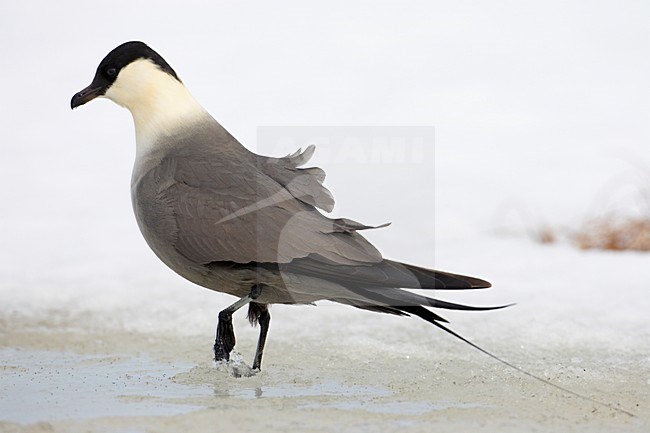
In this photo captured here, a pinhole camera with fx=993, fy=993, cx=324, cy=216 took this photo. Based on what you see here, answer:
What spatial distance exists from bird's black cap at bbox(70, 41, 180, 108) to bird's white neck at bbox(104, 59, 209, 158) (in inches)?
0.8

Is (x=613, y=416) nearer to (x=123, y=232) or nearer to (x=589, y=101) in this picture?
(x=123, y=232)

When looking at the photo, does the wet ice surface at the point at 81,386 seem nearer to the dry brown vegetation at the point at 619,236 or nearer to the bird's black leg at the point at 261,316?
the bird's black leg at the point at 261,316

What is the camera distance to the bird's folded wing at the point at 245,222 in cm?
334

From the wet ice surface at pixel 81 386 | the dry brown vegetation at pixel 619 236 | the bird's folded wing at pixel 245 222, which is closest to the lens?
the wet ice surface at pixel 81 386

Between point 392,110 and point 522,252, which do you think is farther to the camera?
point 392,110

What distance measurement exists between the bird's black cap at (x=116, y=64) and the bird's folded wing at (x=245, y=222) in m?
0.53

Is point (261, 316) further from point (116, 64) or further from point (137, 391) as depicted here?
point (116, 64)

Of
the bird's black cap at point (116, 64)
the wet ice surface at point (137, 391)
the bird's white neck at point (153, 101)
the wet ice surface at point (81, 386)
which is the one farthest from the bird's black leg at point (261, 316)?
the bird's black cap at point (116, 64)

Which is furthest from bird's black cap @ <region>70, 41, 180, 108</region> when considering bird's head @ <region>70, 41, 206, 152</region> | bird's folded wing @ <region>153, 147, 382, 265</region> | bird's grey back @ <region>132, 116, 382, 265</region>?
bird's folded wing @ <region>153, 147, 382, 265</region>

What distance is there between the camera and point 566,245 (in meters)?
6.39

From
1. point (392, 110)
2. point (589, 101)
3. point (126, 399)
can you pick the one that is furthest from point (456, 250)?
point (126, 399)

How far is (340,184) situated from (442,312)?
5.71 feet

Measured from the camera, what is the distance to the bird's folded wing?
334 cm

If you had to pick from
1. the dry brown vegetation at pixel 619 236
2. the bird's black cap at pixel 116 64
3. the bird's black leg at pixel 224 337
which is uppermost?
the bird's black cap at pixel 116 64
